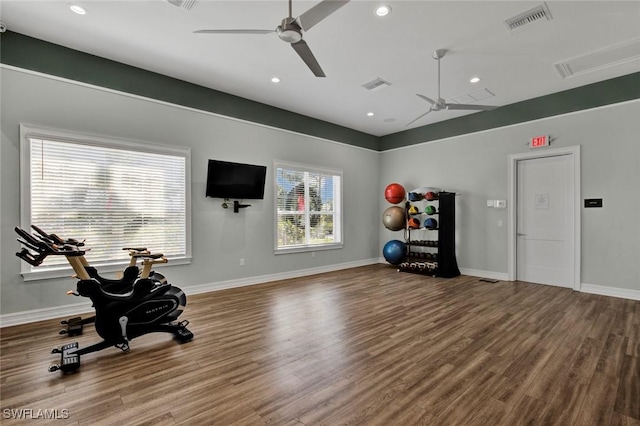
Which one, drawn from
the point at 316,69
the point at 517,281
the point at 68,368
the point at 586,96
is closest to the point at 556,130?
the point at 586,96

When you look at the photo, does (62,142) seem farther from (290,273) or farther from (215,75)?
(290,273)

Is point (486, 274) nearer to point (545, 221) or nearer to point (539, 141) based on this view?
point (545, 221)

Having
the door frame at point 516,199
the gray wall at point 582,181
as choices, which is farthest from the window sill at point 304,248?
the door frame at point 516,199

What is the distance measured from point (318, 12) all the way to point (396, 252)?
18.7 ft

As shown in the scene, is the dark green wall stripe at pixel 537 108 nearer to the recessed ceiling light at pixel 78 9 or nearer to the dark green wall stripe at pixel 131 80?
the dark green wall stripe at pixel 131 80

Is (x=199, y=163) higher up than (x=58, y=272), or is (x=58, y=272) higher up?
(x=199, y=163)

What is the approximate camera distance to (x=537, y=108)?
552 cm

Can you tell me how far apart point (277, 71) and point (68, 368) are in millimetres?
4361

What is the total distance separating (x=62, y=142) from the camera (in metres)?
3.86

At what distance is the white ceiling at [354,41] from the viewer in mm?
3133

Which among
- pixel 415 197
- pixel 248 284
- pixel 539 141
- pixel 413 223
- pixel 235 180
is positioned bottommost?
pixel 248 284

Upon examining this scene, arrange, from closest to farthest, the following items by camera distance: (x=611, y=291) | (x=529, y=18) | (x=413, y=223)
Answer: (x=529, y=18) → (x=611, y=291) → (x=413, y=223)

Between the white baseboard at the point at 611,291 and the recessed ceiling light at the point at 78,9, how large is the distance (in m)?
8.19

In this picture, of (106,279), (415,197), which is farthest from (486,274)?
(106,279)
